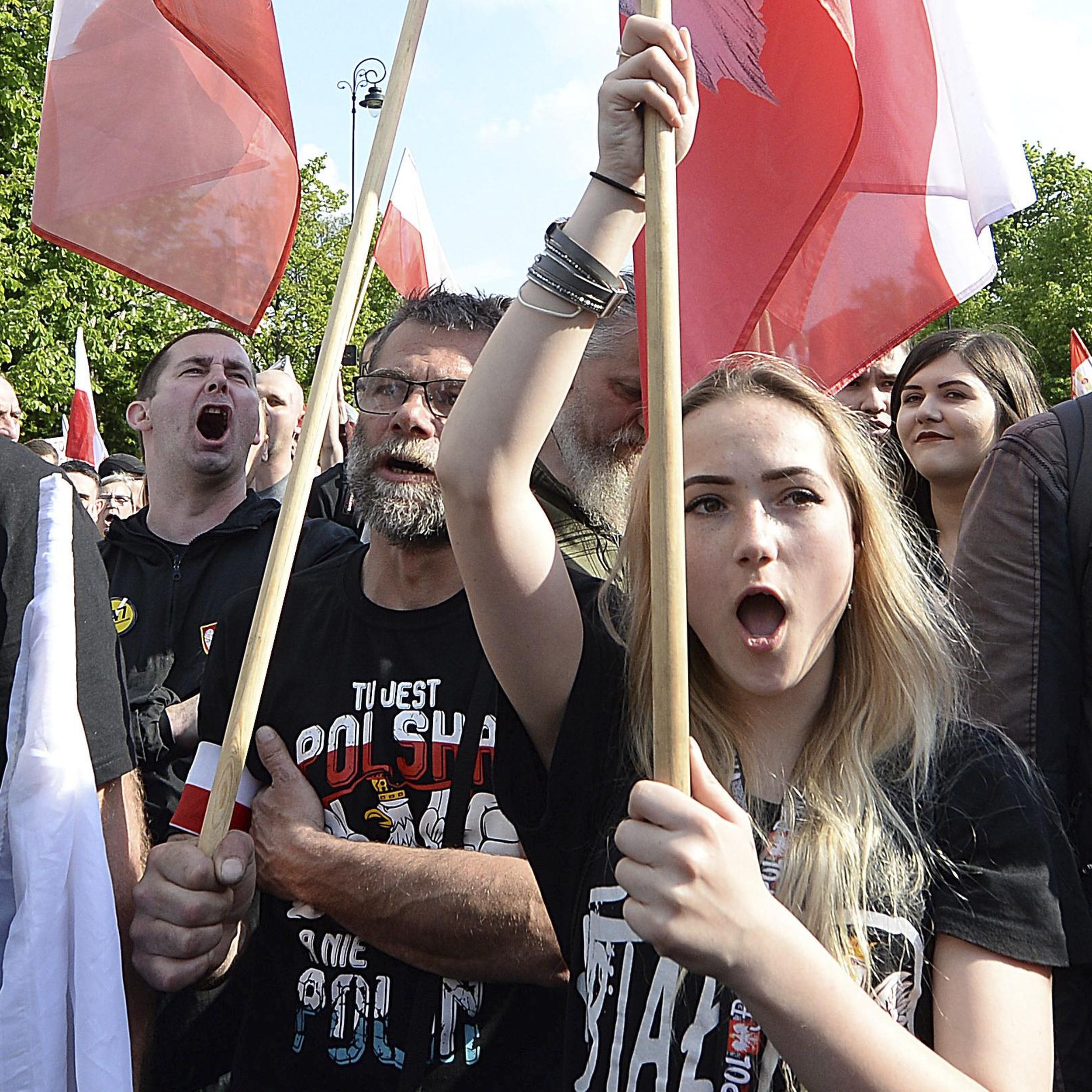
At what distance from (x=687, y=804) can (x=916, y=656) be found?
601mm

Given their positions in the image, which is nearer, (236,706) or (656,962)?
(656,962)

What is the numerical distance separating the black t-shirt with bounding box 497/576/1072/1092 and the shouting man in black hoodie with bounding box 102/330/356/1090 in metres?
1.61

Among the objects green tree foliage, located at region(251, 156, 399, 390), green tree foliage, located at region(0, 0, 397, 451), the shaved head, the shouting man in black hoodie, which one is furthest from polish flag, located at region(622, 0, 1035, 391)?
green tree foliage, located at region(251, 156, 399, 390)

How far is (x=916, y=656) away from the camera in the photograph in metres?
1.80

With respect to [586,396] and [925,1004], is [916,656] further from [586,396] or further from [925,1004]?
[586,396]

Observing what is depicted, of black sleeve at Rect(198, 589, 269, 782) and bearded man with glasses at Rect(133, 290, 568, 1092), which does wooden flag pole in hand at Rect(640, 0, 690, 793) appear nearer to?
bearded man with glasses at Rect(133, 290, 568, 1092)

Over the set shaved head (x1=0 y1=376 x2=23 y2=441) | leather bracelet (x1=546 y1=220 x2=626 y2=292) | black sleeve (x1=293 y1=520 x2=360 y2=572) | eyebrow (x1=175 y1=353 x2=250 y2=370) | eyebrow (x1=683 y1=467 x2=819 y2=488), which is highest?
shaved head (x1=0 y1=376 x2=23 y2=441)

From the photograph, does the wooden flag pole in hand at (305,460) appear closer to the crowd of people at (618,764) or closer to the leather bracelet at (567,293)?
the crowd of people at (618,764)

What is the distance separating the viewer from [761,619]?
171 cm

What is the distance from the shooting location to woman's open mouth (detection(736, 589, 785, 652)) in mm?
1683

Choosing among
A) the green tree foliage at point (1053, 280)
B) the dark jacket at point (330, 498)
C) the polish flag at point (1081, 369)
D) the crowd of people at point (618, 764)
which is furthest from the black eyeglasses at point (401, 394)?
the green tree foliage at point (1053, 280)

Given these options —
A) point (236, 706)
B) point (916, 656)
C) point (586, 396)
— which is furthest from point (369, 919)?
point (586, 396)

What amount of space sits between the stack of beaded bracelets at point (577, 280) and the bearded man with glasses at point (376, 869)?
0.59 m

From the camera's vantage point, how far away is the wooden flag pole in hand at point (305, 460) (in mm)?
1984
